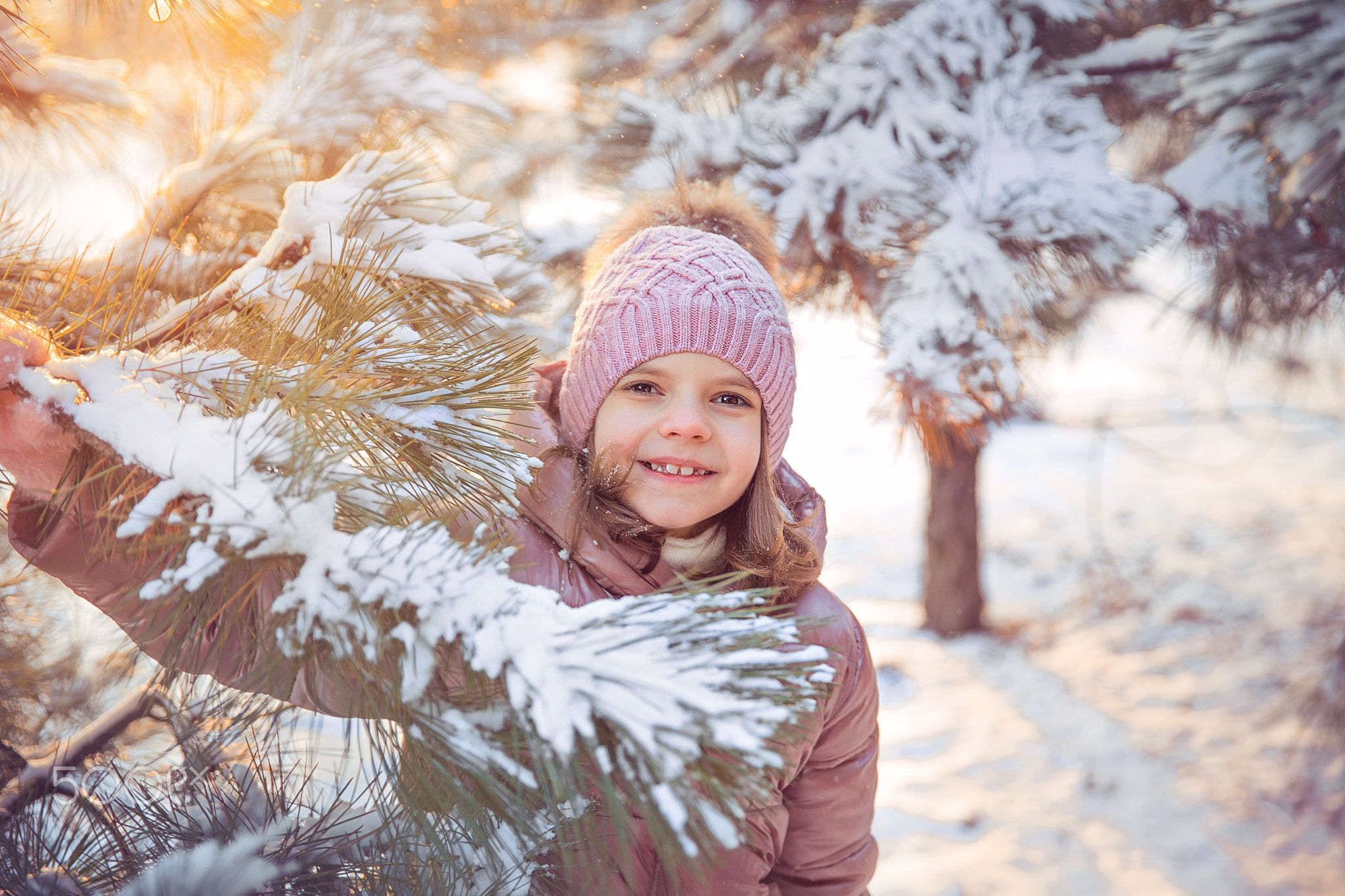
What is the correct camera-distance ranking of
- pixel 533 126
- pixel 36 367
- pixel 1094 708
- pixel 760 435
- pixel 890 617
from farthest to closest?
pixel 890 617
pixel 1094 708
pixel 533 126
pixel 760 435
pixel 36 367

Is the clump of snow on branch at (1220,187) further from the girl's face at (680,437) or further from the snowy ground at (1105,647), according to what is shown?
the girl's face at (680,437)

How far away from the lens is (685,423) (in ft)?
3.49

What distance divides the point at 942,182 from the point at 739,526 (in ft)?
2.34

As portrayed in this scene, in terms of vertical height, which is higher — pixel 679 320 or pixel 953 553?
pixel 679 320

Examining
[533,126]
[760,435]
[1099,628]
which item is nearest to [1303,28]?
[760,435]

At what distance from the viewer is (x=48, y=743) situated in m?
1.03

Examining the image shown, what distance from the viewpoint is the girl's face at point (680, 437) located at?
1.08 metres

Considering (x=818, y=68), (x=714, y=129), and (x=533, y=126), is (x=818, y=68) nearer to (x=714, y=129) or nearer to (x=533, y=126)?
(x=714, y=129)

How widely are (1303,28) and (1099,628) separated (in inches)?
131

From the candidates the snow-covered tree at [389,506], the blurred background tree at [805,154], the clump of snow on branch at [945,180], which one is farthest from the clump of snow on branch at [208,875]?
the clump of snow on branch at [945,180]

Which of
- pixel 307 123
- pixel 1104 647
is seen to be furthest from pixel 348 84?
pixel 1104 647

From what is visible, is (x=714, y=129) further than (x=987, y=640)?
No

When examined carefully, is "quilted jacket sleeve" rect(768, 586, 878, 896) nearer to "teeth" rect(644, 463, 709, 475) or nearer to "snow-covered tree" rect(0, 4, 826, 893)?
"teeth" rect(644, 463, 709, 475)

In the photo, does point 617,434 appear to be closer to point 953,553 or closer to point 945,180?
point 945,180
